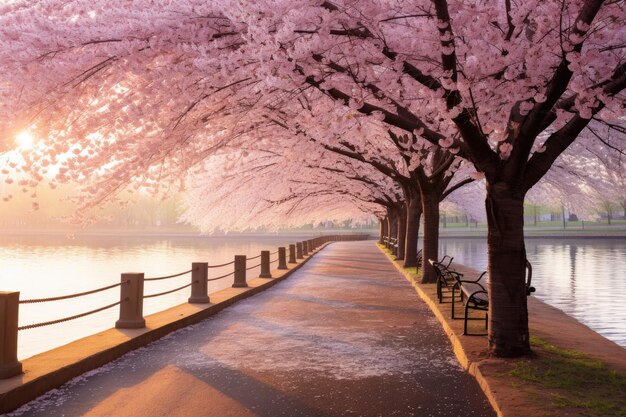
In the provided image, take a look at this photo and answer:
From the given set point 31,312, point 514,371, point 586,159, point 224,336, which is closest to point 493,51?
point 514,371

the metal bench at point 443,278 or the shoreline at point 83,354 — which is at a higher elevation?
the metal bench at point 443,278

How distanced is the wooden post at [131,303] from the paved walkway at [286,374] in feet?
2.01

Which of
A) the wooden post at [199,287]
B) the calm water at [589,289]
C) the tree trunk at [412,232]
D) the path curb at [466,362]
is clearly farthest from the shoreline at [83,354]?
the tree trunk at [412,232]

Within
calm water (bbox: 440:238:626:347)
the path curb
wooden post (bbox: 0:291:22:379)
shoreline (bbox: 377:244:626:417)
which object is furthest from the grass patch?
wooden post (bbox: 0:291:22:379)

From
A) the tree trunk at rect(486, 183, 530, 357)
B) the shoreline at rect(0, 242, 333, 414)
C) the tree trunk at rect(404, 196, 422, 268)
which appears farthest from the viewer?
the tree trunk at rect(404, 196, 422, 268)

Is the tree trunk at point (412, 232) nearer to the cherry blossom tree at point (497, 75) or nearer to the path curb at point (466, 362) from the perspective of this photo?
the path curb at point (466, 362)

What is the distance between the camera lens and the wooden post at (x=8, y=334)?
6359 millimetres

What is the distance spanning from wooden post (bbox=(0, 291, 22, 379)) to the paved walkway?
53 centimetres

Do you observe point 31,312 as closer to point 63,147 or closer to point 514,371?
point 63,147

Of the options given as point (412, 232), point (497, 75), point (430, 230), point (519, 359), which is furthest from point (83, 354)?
point (412, 232)

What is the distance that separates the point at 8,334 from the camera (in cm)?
644

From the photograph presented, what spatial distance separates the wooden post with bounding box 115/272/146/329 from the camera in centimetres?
983

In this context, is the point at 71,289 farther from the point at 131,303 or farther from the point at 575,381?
the point at 575,381

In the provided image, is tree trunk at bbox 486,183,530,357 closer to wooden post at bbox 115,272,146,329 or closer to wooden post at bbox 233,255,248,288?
wooden post at bbox 115,272,146,329
